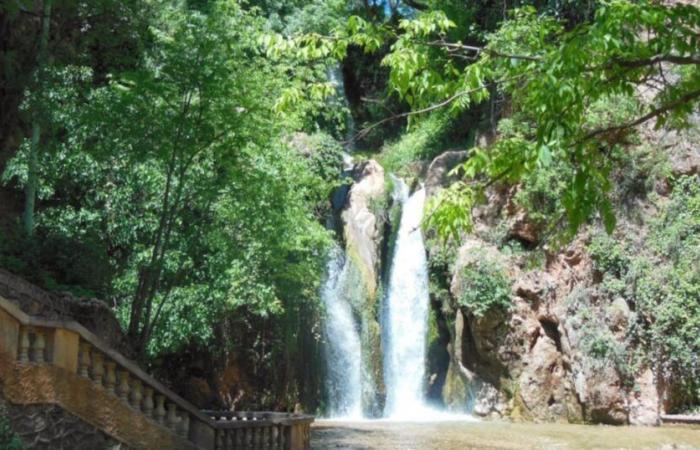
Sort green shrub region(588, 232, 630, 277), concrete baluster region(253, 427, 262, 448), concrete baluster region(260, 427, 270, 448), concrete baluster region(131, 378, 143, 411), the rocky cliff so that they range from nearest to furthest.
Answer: concrete baluster region(131, 378, 143, 411) < concrete baluster region(253, 427, 262, 448) < concrete baluster region(260, 427, 270, 448) < the rocky cliff < green shrub region(588, 232, 630, 277)

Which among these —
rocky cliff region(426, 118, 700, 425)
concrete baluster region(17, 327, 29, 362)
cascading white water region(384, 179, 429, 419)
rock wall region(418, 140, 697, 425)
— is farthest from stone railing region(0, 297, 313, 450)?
cascading white water region(384, 179, 429, 419)

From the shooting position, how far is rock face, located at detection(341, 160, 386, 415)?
21.6m

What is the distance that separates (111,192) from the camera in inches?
633

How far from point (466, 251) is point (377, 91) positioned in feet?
41.8

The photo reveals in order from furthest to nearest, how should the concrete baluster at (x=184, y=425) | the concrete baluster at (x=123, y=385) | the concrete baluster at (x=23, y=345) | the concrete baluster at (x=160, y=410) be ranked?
the concrete baluster at (x=184, y=425), the concrete baluster at (x=160, y=410), the concrete baluster at (x=123, y=385), the concrete baluster at (x=23, y=345)

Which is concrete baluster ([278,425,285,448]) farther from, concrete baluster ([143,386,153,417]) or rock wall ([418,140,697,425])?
rock wall ([418,140,697,425])

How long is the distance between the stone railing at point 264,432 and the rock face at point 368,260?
34.0 feet

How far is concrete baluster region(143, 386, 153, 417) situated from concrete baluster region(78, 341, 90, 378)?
0.98 m

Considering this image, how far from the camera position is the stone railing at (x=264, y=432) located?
32.7 feet

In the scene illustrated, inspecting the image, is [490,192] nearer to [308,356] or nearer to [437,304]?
[437,304]

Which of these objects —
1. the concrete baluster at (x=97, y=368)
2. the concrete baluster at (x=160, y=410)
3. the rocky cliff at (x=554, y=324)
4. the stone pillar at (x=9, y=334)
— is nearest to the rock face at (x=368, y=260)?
the rocky cliff at (x=554, y=324)

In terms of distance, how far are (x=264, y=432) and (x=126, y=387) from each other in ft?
7.50

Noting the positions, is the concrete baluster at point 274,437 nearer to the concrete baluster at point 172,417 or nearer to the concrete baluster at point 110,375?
the concrete baluster at point 172,417

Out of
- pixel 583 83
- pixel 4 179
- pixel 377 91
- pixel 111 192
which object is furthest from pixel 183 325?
pixel 377 91
